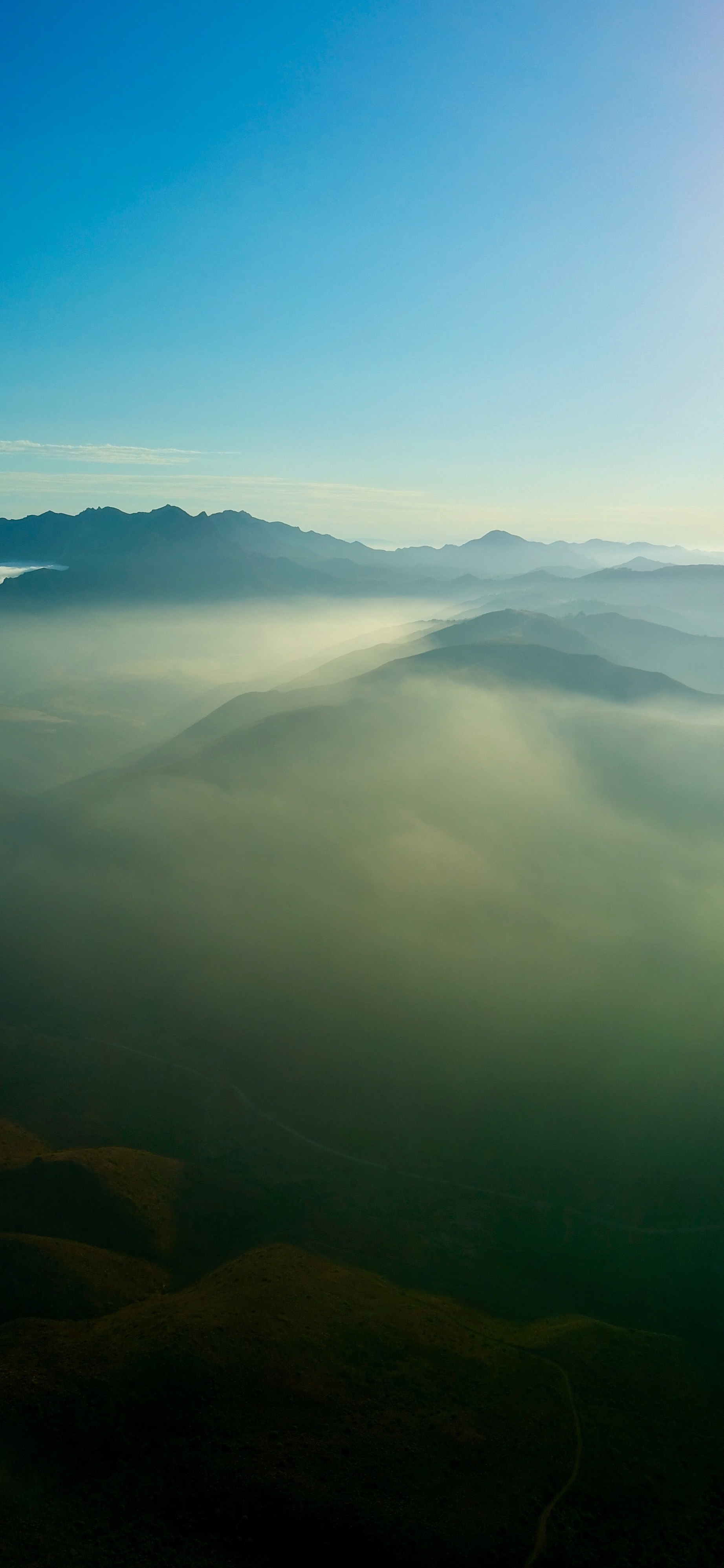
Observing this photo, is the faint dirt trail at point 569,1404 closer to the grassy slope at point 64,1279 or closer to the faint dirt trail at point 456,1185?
the faint dirt trail at point 456,1185

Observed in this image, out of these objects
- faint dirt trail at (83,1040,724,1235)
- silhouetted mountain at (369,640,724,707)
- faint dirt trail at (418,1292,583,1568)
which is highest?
silhouetted mountain at (369,640,724,707)

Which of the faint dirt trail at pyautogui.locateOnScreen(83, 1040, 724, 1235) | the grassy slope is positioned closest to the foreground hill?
the grassy slope

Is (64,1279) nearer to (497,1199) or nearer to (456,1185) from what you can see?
(456,1185)

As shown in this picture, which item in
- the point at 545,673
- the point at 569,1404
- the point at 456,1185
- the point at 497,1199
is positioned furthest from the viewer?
the point at 545,673

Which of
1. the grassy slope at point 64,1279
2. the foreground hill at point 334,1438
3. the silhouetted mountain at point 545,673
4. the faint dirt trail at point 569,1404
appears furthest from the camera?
the silhouetted mountain at point 545,673

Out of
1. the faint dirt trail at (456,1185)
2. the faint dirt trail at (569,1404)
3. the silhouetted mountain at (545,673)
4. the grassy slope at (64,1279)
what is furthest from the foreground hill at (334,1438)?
the silhouetted mountain at (545,673)

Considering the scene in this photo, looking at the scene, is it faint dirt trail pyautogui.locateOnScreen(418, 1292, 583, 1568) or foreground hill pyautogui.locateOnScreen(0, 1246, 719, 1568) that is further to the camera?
faint dirt trail pyautogui.locateOnScreen(418, 1292, 583, 1568)

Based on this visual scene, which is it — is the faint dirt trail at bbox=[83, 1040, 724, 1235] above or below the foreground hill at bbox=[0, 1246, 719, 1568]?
below

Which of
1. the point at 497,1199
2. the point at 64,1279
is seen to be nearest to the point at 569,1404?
the point at 497,1199

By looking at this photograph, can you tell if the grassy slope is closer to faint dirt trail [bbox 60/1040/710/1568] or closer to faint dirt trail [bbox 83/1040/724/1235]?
faint dirt trail [bbox 60/1040/710/1568]
